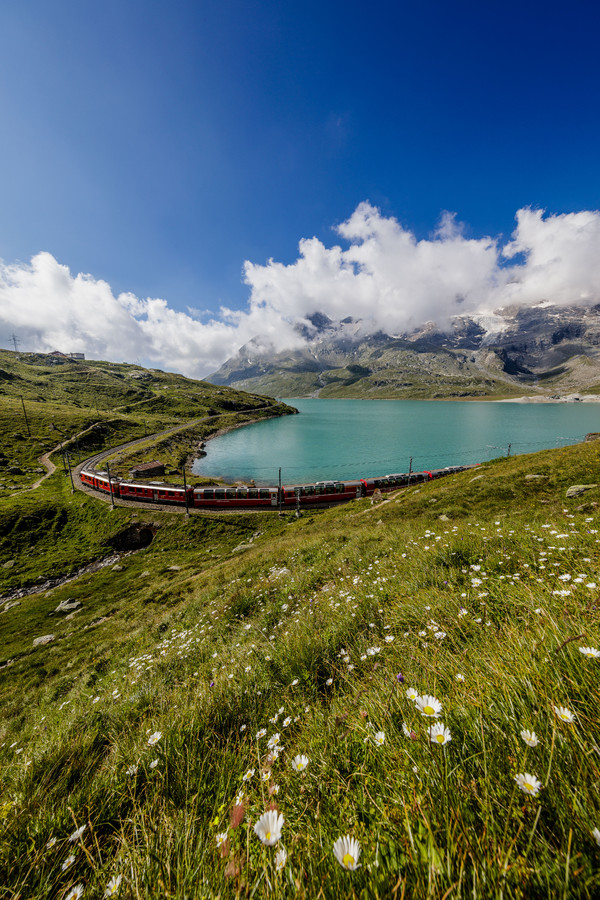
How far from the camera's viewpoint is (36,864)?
1797 mm

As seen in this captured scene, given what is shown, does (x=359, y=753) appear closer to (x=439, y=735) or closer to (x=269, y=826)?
(x=439, y=735)

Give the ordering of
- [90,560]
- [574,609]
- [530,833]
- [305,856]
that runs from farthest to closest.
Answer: [90,560] < [574,609] < [305,856] < [530,833]

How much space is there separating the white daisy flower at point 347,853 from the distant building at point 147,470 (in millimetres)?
70146

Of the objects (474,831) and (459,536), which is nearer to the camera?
(474,831)

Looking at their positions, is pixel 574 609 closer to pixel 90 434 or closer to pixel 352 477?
pixel 352 477

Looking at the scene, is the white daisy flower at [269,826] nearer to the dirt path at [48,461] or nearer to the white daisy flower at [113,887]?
the white daisy flower at [113,887]

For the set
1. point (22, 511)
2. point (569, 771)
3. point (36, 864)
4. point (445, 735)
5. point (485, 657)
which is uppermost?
point (569, 771)

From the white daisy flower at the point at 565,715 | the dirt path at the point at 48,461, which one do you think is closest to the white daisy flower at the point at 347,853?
the white daisy flower at the point at 565,715

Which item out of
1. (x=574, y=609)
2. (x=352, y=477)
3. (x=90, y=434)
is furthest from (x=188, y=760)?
(x=90, y=434)

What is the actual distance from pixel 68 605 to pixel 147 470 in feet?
146

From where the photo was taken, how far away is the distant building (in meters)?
63.4

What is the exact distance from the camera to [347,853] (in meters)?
1.15

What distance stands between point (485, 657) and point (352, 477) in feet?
229

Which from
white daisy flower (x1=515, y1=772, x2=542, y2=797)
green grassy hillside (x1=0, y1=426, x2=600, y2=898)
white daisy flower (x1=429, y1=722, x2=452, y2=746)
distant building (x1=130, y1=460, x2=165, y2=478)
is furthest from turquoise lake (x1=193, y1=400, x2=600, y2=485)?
white daisy flower (x1=515, y1=772, x2=542, y2=797)
